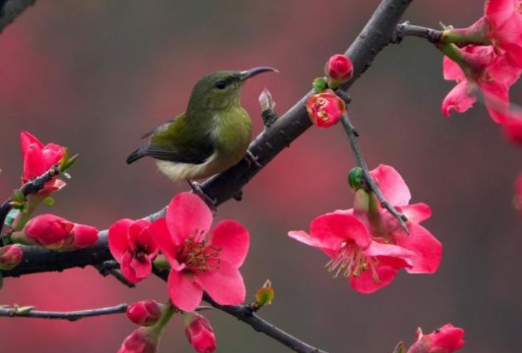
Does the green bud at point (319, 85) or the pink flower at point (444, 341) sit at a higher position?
the green bud at point (319, 85)

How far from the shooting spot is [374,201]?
143 centimetres

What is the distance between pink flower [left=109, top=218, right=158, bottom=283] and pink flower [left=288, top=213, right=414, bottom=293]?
7.3 inches

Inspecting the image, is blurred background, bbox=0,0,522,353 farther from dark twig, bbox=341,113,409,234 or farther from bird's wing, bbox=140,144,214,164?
dark twig, bbox=341,113,409,234

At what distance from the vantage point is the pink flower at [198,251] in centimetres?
136

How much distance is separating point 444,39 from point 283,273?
6.21m

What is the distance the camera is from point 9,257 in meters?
1.37

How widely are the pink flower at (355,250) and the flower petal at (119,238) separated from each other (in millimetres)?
211

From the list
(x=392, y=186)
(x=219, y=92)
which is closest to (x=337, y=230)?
(x=392, y=186)

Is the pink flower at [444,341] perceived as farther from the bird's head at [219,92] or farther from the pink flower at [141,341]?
the bird's head at [219,92]

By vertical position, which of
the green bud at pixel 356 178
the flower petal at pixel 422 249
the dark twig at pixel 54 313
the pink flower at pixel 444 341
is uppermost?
the green bud at pixel 356 178

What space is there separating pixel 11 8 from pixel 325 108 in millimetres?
451

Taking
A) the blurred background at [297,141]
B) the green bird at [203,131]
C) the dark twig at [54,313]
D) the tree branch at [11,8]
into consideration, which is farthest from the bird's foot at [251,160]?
the blurred background at [297,141]

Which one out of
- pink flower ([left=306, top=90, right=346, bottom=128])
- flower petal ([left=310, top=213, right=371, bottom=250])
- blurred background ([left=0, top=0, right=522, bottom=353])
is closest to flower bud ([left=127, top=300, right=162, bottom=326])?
flower petal ([left=310, top=213, right=371, bottom=250])

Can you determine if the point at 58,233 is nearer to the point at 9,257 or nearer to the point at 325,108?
the point at 9,257
